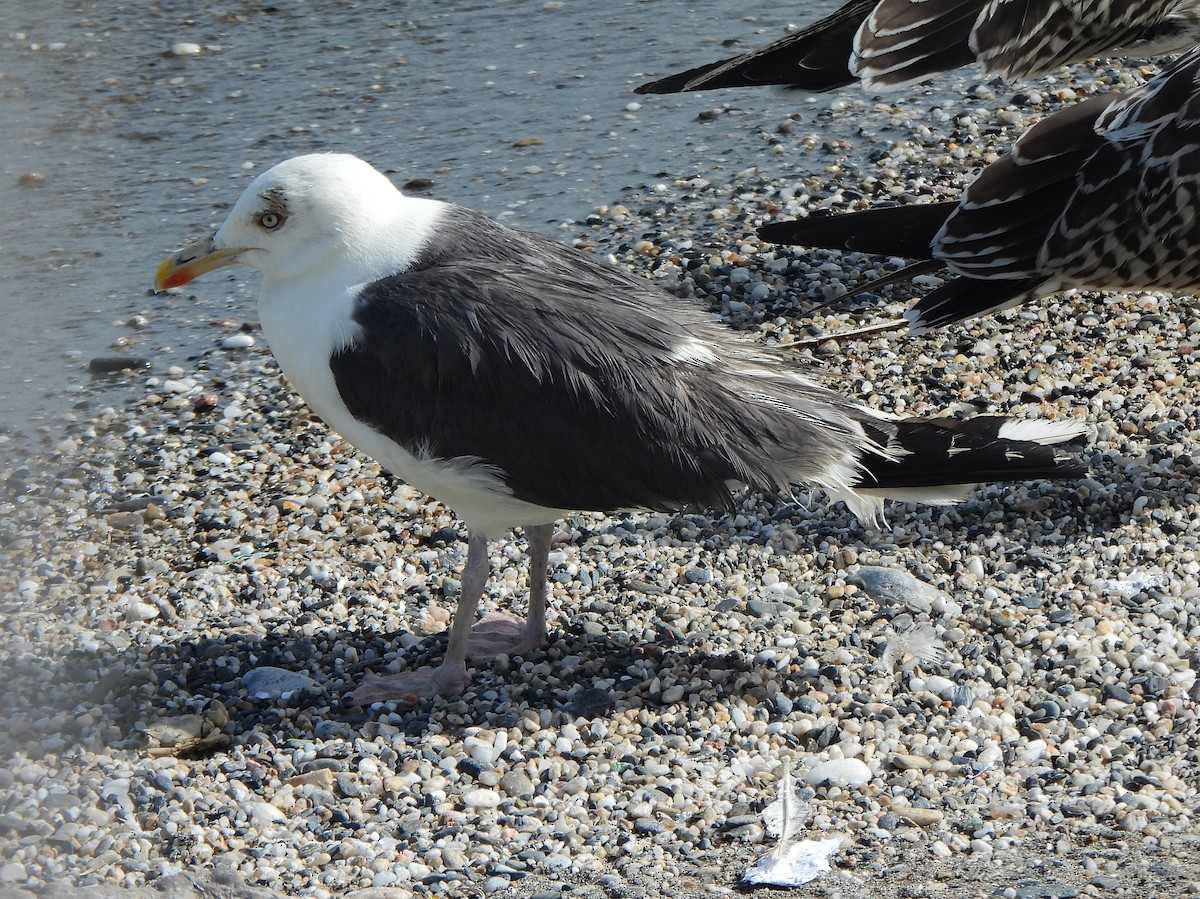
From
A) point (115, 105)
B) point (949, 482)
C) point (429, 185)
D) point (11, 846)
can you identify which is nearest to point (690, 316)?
point (949, 482)

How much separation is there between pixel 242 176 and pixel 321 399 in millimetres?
4335

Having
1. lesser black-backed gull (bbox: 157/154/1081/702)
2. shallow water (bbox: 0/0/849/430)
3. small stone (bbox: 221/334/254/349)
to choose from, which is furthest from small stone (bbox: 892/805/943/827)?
small stone (bbox: 221/334/254/349)

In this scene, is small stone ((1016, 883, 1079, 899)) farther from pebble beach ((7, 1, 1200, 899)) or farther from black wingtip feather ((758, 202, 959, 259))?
black wingtip feather ((758, 202, 959, 259))

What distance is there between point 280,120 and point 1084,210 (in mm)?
5256

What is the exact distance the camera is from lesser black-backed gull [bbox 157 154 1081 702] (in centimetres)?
431

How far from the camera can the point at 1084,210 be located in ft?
18.7

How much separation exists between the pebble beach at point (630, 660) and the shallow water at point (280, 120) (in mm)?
598

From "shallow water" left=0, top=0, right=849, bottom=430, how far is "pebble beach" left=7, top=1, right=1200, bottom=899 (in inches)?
23.5

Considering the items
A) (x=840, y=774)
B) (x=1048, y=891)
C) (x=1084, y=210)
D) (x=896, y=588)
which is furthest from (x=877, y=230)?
(x=1048, y=891)

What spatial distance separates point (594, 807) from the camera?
4109 mm

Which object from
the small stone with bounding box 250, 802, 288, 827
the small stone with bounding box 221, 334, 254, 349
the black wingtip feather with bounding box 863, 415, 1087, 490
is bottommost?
the small stone with bounding box 250, 802, 288, 827

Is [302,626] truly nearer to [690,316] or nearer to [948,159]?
[690,316]

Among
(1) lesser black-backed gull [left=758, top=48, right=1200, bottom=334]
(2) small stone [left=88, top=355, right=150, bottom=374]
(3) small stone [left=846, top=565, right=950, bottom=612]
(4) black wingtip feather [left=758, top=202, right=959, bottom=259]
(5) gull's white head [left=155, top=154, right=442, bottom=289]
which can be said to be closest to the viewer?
(5) gull's white head [left=155, top=154, right=442, bottom=289]

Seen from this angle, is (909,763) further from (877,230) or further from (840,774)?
(877,230)
